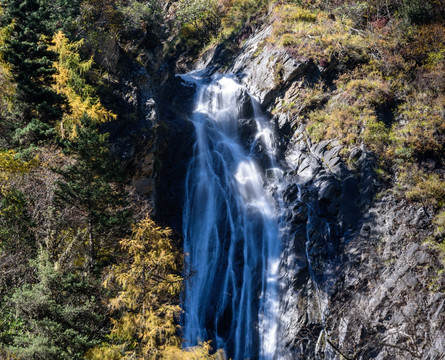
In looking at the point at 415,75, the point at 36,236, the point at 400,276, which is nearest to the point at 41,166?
the point at 36,236

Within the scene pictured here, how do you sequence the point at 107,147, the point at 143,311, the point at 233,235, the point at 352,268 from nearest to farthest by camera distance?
the point at 143,311
the point at 352,268
the point at 107,147
the point at 233,235

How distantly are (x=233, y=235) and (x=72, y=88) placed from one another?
38.3ft

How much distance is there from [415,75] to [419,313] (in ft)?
47.6

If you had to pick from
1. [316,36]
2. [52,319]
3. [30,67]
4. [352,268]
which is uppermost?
[316,36]

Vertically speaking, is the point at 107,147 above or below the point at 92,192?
above

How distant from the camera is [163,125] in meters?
20.0

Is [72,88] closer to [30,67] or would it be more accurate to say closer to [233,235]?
[30,67]

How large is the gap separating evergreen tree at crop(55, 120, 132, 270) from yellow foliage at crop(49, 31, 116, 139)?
2707mm

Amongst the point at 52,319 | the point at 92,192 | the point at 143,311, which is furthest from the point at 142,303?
the point at 92,192

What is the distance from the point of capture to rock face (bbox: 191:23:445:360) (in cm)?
1134

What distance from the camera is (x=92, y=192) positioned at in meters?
11.4

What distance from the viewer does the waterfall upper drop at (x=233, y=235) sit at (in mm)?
14844

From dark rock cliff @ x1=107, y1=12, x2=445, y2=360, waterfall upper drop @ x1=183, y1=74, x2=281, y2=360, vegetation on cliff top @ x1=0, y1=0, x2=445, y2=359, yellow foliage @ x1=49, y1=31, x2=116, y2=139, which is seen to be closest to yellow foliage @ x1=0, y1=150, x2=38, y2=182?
vegetation on cliff top @ x1=0, y1=0, x2=445, y2=359

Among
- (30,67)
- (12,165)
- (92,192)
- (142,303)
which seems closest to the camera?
(142,303)
